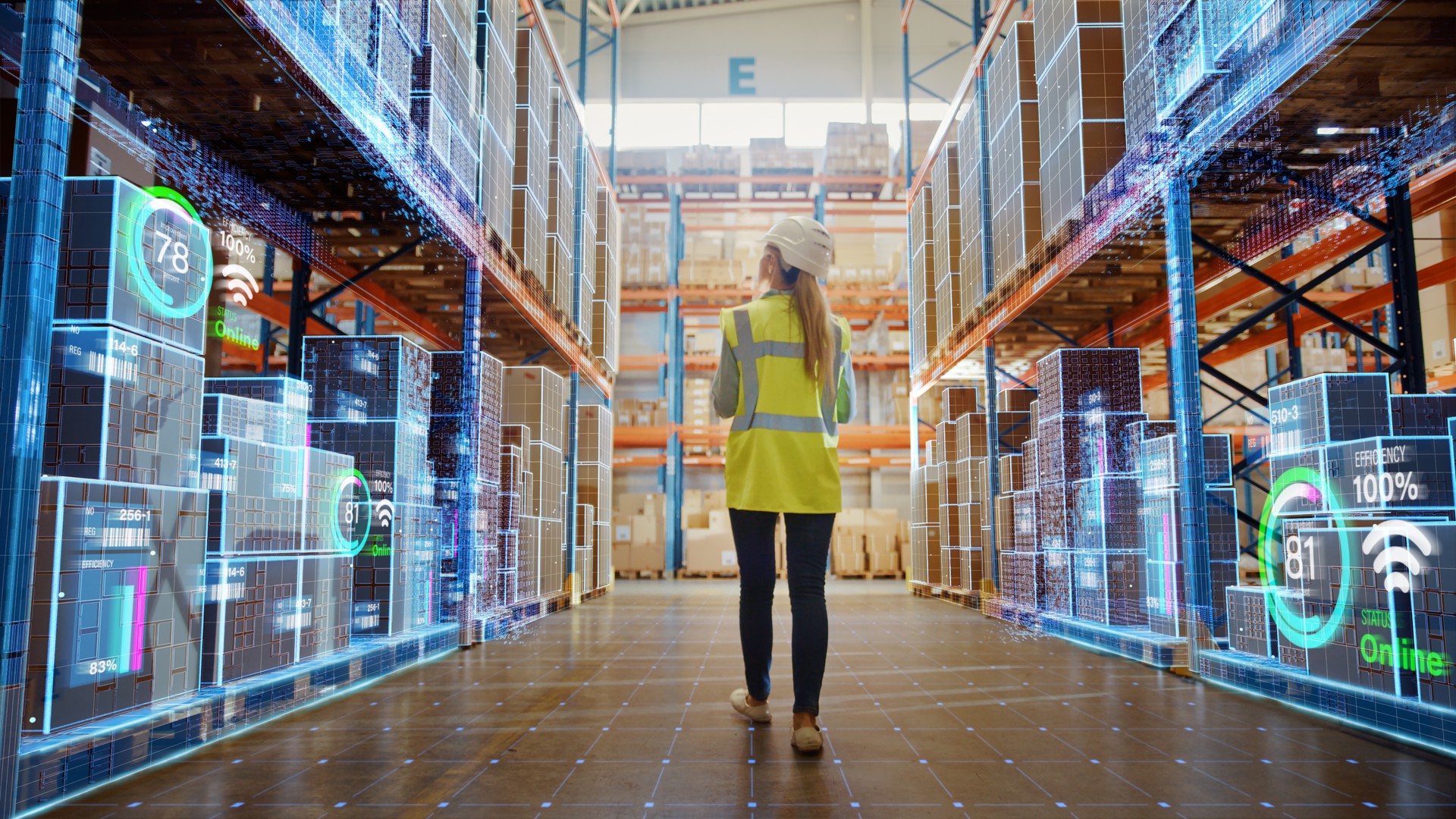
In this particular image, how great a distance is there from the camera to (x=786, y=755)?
2.90m

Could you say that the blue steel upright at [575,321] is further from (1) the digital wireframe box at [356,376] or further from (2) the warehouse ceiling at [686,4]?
(2) the warehouse ceiling at [686,4]

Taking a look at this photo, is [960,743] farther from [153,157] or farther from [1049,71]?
[1049,71]

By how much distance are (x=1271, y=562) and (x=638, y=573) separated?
1240cm

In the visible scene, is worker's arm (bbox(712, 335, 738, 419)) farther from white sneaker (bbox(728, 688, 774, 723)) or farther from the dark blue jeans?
white sneaker (bbox(728, 688, 774, 723))

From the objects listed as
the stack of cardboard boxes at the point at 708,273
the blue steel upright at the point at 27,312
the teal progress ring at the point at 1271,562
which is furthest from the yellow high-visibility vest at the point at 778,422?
the stack of cardboard boxes at the point at 708,273

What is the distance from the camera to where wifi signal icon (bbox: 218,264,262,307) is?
8656 mm

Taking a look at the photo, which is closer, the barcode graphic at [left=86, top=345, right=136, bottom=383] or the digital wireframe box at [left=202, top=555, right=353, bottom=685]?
the barcode graphic at [left=86, top=345, right=136, bottom=383]

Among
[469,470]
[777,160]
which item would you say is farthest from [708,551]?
[469,470]

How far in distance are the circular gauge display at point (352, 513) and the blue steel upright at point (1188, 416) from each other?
4.31 meters

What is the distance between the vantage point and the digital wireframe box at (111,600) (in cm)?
256

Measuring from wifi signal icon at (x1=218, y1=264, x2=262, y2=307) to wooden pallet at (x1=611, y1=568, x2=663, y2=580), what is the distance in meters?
8.16

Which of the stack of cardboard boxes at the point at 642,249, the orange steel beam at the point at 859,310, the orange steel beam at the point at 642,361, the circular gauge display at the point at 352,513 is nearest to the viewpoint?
the circular gauge display at the point at 352,513

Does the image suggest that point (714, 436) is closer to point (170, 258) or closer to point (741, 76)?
point (741, 76)

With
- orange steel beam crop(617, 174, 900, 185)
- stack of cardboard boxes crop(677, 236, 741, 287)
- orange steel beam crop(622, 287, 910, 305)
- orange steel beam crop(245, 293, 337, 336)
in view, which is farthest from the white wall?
orange steel beam crop(245, 293, 337, 336)
